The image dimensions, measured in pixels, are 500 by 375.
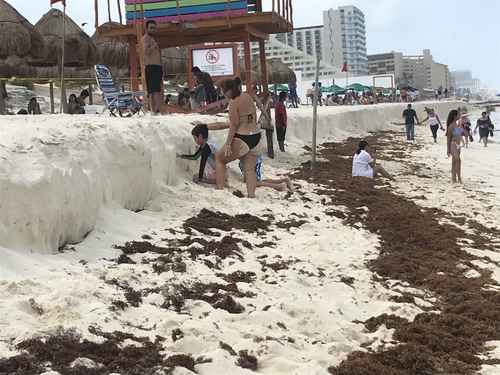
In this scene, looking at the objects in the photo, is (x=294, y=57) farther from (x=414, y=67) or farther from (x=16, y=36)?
(x=414, y=67)

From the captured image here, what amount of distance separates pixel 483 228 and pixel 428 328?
13.1 ft

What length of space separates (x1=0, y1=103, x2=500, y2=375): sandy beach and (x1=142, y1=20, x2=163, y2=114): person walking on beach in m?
2.05

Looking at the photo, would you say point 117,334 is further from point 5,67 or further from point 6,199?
point 5,67

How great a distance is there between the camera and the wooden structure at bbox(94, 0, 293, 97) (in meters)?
12.0

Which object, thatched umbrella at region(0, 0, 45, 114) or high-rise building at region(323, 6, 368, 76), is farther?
high-rise building at region(323, 6, 368, 76)

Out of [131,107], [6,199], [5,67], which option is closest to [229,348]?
[6,199]

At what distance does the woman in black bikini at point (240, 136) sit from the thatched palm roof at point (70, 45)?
370 inches

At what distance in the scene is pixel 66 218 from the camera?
477cm

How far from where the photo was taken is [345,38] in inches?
5020

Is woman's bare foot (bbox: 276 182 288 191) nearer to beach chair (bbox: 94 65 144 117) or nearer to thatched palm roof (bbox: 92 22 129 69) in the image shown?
beach chair (bbox: 94 65 144 117)

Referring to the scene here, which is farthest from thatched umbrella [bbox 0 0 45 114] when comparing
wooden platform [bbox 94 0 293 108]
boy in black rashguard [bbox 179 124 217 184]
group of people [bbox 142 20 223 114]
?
boy in black rashguard [bbox 179 124 217 184]

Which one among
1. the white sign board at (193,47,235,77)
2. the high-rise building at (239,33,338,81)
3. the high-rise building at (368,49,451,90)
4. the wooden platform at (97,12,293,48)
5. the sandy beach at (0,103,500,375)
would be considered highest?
the high-rise building at (368,49,451,90)

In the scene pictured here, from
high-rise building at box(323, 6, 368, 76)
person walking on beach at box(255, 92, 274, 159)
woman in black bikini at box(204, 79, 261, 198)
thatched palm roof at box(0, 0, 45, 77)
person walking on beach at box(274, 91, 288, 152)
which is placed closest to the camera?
woman in black bikini at box(204, 79, 261, 198)

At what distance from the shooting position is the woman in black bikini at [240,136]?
24.9ft
